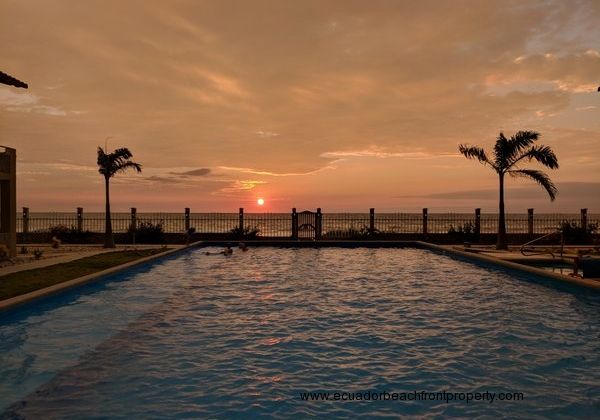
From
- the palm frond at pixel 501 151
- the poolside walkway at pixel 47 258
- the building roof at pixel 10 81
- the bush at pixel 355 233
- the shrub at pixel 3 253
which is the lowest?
the poolside walkway at pixel 47 258

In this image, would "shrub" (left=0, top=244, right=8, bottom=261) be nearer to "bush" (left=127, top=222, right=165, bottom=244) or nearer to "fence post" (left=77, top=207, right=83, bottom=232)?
"bush" (left=127, top=222, right=165, bottom=244)

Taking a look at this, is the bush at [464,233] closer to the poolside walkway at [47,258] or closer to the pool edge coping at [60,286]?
the pool edge coping at [60,286]

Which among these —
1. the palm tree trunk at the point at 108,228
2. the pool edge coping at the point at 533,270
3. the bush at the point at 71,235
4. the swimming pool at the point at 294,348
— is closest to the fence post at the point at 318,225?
the pool edge coping at the point at 533,270

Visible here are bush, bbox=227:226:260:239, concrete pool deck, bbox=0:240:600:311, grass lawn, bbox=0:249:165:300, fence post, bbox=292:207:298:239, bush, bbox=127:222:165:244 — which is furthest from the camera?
fence post, bbox=292:207:298:239

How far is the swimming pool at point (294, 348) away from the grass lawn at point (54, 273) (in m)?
0.85

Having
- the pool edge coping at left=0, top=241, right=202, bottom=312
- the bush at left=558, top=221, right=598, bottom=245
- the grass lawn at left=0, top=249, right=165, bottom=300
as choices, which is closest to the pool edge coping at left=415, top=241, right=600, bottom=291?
the bush at left=558, top=221, right=598, bottom=245

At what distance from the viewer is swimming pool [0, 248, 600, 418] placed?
6.25m

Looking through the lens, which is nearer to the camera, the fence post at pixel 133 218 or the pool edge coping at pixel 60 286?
the pool edge coping at pixel 60 286

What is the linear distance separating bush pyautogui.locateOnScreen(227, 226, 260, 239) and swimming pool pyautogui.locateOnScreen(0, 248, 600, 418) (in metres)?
13.8

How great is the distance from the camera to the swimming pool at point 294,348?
6.25 metres

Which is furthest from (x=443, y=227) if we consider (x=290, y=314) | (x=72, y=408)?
(x=72, y=408)

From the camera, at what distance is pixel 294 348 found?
8.49m

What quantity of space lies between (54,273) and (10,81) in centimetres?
702

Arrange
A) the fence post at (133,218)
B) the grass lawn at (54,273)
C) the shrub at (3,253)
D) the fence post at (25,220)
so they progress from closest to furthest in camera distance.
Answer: the grass lawn at (54,273) < the shrub at (3,253) < the fence post at (133,218) < the fence post at (25,220)
